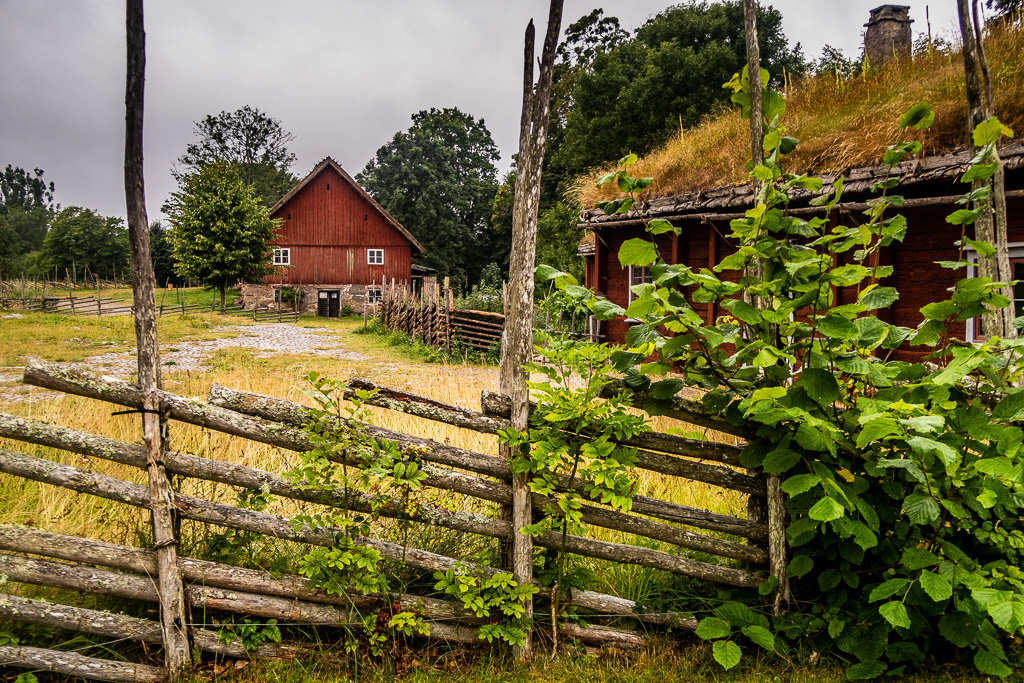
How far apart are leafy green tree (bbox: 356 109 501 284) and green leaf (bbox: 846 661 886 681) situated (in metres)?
36.9

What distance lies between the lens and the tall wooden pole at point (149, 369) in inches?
89.6

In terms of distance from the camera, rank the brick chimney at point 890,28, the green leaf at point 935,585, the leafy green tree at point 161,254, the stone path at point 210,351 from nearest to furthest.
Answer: the green leaf at point 935,585 < the stone path at point 210,351 < the brick chimney at point 890,28 < the leafy green tree at point 161,254

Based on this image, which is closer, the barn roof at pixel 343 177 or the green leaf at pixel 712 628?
the green leaf at pixel 712 628

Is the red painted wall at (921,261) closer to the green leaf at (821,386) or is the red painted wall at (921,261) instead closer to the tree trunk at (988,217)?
the tree trunk at (988,217)

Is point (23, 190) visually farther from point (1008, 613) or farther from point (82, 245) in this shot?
point (1008, 613)

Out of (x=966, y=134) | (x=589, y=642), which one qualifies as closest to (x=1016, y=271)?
(x=966, y=134)

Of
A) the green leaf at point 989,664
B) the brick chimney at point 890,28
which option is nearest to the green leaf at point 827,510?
the green leaf at point 989,664

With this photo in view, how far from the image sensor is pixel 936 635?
252 centimetres

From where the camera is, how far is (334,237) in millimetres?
30375

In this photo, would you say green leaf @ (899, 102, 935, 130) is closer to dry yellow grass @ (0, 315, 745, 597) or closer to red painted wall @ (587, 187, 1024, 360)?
dry yellow grass @ (0, 315, 745, 597)

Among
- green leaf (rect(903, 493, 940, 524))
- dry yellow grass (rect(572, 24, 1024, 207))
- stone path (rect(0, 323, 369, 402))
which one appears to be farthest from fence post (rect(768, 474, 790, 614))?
stone path (rect(0, 323, 369, 402))

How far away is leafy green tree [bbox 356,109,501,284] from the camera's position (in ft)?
133

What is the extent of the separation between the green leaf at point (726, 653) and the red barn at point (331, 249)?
29166 mm

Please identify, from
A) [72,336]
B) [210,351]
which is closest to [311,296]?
[72,336]
